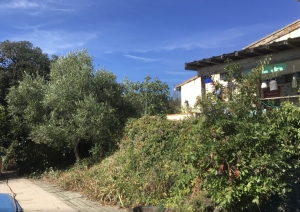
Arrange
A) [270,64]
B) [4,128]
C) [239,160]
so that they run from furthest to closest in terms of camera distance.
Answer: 1. [4,128]
2. [270,64]
3. [239,160]

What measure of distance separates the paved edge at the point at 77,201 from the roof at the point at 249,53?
5317 mm

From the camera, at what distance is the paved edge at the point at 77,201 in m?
7.73

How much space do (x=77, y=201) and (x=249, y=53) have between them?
6.54m

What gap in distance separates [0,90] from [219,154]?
17.1 m

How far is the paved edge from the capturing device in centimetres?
773

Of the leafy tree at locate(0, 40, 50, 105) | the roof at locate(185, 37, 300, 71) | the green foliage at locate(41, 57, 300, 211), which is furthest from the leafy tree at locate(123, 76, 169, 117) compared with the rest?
the green foliage at locate(41, 57, 300, 211)

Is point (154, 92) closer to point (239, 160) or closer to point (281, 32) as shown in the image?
point (281, 32)

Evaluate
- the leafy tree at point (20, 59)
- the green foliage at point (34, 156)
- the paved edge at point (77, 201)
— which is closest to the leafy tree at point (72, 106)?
the green foliage at point (34, 156)

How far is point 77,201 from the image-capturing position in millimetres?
8578

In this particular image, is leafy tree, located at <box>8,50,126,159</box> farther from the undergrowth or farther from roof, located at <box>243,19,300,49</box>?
roof, located at <box>243,19,300,49</box>

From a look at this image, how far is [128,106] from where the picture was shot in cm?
1328

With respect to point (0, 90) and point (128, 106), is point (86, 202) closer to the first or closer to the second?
point (128, 106)

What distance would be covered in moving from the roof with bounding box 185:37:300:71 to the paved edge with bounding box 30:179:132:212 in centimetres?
532

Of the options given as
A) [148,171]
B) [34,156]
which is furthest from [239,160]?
[34,156]
